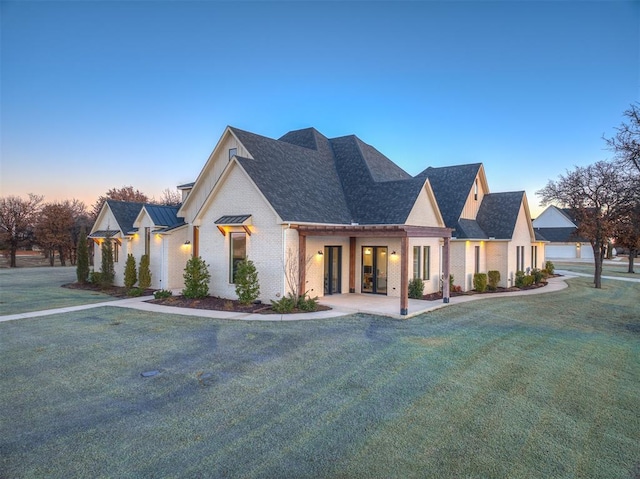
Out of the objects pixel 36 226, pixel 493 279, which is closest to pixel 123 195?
pixel 36 226

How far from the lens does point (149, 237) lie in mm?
19625

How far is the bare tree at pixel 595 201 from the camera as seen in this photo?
2254 cm

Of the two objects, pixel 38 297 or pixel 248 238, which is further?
pixel 38 297

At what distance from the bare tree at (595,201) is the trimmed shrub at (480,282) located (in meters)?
9.77

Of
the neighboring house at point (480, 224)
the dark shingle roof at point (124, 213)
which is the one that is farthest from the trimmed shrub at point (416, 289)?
the dark shingle roof at point (124, 213)

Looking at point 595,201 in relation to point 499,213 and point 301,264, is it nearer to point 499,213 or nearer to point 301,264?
point 499,213

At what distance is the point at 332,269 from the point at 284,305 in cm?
432

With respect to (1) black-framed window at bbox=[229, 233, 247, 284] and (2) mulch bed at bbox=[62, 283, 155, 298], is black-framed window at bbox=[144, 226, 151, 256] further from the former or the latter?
(1) black-framed window at bbox=[229, 233, 247, 284]

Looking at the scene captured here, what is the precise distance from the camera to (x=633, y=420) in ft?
17.8

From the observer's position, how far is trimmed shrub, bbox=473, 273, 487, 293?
62.4 feet

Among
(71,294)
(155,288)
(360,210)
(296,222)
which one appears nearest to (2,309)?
(71,294)

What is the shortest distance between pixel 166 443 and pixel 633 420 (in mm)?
6969

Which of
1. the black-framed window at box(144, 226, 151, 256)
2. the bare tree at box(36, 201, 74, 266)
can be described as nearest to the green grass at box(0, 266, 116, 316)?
the black-framed window at box(144, 226, 151, 256)

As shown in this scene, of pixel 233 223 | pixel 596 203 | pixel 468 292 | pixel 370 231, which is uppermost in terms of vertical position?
pixel 596 203
